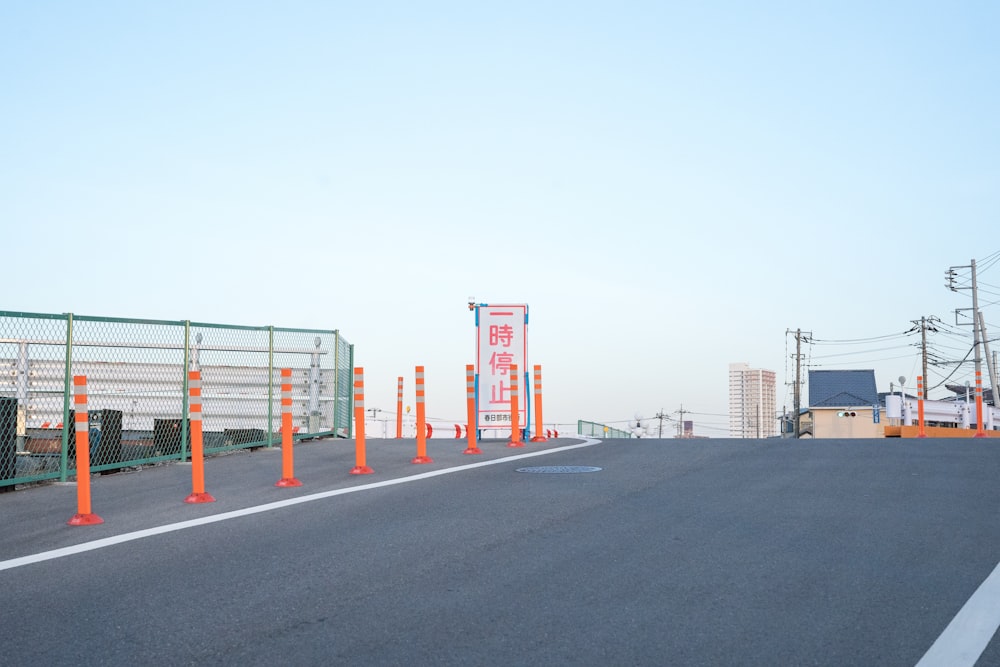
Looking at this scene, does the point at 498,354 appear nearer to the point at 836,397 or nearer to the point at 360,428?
the point at 360,428

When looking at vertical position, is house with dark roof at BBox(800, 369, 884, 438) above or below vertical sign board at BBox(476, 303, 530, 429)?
below

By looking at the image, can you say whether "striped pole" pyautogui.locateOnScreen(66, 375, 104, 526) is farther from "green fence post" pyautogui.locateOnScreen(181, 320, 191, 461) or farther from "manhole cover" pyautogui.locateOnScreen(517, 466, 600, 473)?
"green fence post" pyautogui.locateOnScreen(181, 320, 191, 461)

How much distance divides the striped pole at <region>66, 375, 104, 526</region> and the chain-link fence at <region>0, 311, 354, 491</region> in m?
3.16

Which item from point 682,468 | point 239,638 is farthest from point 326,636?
Answer: point 682,468

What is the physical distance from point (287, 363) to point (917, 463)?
11.1m

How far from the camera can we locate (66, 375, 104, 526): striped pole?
8102 mm

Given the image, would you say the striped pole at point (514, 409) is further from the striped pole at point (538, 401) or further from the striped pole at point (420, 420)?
the striped pole at point (420, 420)

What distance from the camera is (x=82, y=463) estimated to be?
27.3ft

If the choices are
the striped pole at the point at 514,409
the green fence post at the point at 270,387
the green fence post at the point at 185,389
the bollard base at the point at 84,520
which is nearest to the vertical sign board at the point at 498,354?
the striped pole at the point at 514,409

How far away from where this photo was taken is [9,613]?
495 cm

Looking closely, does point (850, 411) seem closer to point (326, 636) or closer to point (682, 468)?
point (682, 468)

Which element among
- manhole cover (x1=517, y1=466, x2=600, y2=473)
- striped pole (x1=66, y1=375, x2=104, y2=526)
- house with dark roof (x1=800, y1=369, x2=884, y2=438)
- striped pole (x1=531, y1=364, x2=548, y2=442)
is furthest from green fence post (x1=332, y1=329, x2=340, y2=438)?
house with dark roof (x1=800, y1=369, x2=884, y2=438)

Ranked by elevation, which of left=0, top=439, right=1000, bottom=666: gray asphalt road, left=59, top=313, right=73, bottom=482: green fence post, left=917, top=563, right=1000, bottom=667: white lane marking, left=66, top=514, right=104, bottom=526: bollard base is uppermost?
left=59, top=313, right=73, bottom=482: green fence post

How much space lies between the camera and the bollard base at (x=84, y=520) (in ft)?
26.5
